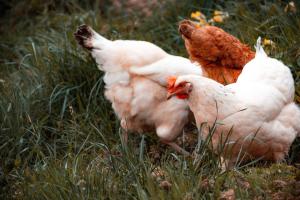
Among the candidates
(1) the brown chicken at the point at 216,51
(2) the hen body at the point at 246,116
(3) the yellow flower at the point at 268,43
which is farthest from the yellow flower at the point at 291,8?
(2) the hen body at the point at 246,116

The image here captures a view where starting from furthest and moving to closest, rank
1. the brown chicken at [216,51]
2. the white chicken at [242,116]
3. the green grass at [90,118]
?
1. the brown chicken at [216,51]
2. the white chicken at [242,116]
3. the green grass at [90,118]

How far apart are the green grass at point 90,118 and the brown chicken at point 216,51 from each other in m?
0.46

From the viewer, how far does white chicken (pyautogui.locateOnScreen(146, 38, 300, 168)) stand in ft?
15.3

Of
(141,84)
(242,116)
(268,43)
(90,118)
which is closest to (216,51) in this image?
(268,43)

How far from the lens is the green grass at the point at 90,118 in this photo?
434 centimetres

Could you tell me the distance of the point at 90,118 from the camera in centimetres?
614

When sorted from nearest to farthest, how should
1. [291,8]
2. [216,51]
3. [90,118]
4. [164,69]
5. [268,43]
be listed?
1. [164,69]
2. [216,51]
3. [268,43]
4. [90,118]
5. [291,8]

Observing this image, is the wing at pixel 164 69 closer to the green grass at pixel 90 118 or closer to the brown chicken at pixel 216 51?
the brown chicken at pixel 216 51

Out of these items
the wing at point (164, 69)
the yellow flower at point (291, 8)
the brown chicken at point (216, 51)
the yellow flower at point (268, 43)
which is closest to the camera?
the wing at point (164, 69)

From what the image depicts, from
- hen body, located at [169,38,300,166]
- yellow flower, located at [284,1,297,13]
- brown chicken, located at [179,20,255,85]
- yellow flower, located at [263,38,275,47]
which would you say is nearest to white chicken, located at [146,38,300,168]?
hen body, located at [169,38,300,166]

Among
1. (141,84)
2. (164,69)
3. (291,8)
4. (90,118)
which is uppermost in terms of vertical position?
(291,8)

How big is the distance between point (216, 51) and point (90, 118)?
4.22 feet

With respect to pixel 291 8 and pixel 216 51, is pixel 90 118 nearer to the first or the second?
pixel 216 51

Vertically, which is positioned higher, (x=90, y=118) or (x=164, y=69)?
(x=164, y=69)
